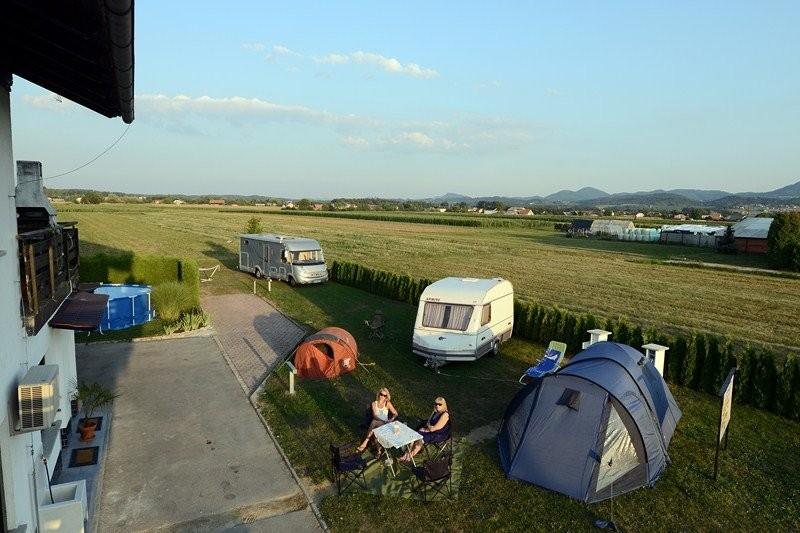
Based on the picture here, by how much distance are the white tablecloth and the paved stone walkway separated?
446 cm

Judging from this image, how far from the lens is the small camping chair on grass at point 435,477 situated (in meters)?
7.50

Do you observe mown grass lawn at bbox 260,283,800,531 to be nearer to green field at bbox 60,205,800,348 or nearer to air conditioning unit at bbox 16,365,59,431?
air conditioning unit at bbox 16,365,59,431

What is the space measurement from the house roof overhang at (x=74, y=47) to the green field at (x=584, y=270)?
1921cm

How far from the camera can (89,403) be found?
10.4 m

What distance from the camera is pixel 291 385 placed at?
1154 cm

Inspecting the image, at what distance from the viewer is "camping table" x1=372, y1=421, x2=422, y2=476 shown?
812 cm

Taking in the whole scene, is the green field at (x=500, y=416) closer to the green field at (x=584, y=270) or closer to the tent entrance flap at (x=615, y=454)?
the green field at (x=584, y=270)

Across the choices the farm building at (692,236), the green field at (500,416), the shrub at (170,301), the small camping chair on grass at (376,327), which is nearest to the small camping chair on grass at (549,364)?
the green field at (500,416)

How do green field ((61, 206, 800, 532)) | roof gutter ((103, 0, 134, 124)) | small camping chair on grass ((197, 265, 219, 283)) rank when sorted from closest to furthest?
1. roof gutter ((103, 0, 134, 124))
2. green field ((61, 206, 800, 532))
3. small camping chair on grass ((197, 265, 219, 283))

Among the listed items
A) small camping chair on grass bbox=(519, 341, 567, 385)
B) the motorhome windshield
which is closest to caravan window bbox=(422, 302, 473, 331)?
small camping chair on grass bbox=(519, 341, 567, 385)

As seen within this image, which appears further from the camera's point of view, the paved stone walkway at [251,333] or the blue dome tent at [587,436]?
the paved stone walkway at [251,333]

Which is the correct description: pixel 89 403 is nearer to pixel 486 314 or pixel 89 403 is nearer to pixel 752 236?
pixel 486 314

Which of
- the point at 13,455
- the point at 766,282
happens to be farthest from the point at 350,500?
the point at 766,282

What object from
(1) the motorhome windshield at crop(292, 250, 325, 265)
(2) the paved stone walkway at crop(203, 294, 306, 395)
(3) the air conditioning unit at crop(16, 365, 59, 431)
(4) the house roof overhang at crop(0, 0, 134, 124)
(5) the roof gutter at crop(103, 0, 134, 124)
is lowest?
(2) the paved stone walkway at crop(203, 294, 306, 395)
